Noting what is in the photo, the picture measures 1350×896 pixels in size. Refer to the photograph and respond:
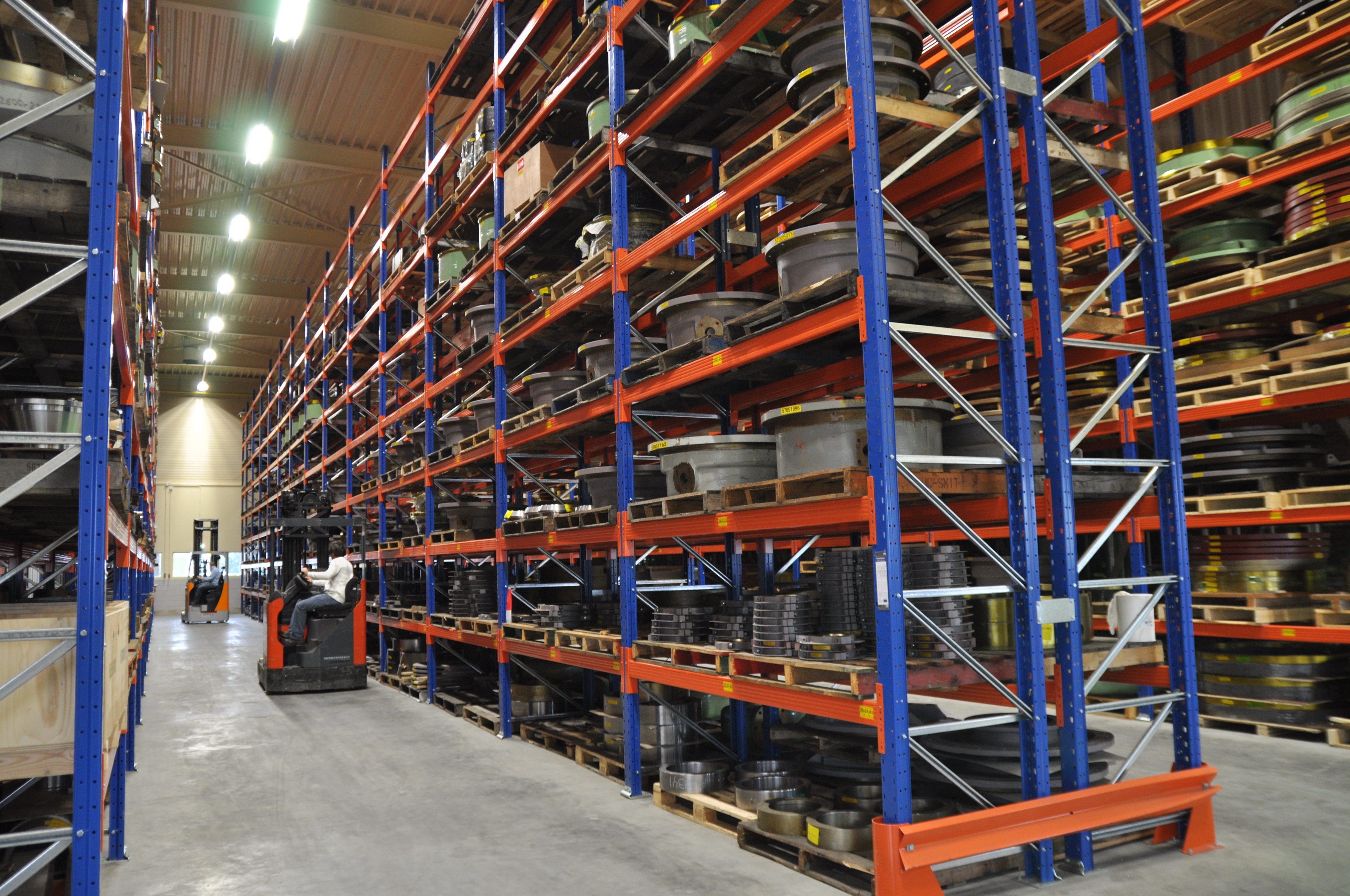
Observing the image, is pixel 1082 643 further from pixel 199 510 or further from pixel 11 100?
pixel 199 510

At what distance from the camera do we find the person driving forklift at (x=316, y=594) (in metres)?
12.4

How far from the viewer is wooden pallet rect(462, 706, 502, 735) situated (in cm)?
934

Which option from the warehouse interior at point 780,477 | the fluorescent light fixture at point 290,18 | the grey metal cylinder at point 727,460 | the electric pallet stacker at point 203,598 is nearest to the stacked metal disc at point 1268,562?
the warehouse interior at point 780,477

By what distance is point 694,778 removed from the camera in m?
6.02

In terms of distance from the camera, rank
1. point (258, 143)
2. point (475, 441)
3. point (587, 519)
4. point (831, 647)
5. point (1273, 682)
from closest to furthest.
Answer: point (831, 647), point (1273, 682), point (587, 519), point (475, 441), point (258, 143)

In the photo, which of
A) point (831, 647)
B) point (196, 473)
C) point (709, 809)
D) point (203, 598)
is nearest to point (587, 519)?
point (709, 809)

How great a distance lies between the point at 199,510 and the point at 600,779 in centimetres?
3662

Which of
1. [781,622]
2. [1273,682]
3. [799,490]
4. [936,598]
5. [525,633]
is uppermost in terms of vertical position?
[799,490]

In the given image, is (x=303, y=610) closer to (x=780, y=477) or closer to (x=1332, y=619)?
(x=780, y=477)

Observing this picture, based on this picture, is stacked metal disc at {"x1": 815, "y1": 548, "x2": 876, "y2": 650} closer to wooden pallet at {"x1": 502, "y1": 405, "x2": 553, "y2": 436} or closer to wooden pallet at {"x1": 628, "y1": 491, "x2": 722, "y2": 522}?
wooden pallet at {"x1": 628, "y1": 491, "x2": 722, "y2": 522}

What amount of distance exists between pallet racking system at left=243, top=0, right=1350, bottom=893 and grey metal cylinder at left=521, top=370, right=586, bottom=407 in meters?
0.29

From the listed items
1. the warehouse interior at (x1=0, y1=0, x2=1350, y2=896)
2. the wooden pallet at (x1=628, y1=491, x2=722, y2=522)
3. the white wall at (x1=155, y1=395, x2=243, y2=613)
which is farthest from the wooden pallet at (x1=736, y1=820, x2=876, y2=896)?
the white wall at (x1=155, y1=395, x2=243, y2=613)

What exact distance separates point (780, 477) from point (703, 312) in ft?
5.23

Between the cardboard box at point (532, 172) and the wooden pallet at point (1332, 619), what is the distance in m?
7.22
